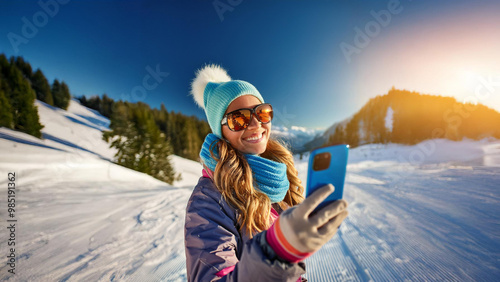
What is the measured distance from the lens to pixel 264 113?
1.96 m

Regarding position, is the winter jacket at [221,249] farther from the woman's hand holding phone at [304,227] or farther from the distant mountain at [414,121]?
the distant mountain at [414,121]

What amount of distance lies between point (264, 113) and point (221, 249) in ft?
4.50

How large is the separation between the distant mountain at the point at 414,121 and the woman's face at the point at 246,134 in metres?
0.53

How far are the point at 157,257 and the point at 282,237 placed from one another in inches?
120

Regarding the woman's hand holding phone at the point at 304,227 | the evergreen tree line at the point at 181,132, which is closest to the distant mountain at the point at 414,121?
the woman's hand holding phone at the point at 304,227

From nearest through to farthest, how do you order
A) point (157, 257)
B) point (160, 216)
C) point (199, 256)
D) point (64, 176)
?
point (199, 256) → point (157, 257) → point (160, 216) → point (64, 176)

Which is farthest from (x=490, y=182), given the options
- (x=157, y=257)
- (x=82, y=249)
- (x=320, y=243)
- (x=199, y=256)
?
(x=82, y=249)

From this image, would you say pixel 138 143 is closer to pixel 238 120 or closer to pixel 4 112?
pixel 4 112

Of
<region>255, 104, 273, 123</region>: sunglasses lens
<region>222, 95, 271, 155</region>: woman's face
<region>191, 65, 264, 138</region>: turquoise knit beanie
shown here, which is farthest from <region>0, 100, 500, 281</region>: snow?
<region>191, 65, 264, 138</region>: turquoise knit beanie

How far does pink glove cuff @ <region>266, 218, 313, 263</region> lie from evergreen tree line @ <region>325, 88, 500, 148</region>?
49 cm

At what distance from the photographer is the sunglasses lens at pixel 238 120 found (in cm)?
180

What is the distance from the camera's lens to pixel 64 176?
8.15 metres

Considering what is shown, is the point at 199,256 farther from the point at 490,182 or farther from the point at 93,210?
the point at 93,210

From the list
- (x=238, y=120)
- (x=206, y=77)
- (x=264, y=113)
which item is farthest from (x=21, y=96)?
(x=264, y=113)
